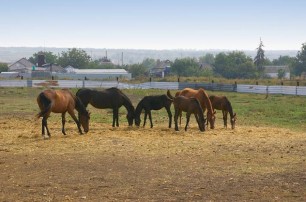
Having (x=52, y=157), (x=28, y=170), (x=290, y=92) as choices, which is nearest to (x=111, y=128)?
(x=52, y=157)

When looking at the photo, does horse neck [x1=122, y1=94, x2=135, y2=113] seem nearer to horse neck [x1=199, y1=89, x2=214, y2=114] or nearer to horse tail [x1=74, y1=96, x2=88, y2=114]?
horse tail [x1=74, y1=96, x2=88, y2=114]

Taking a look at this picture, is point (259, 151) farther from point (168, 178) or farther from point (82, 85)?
point (82, 85)

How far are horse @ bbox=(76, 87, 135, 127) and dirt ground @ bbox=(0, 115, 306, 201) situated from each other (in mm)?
2173

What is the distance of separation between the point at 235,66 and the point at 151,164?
106 metres

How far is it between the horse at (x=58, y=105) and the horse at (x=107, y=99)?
1.91 m

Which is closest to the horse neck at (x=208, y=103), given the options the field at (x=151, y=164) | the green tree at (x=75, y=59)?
the field at (x=151, y=164)

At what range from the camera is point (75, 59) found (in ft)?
462

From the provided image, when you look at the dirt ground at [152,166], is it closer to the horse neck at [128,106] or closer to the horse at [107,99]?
the horse at [107,99]

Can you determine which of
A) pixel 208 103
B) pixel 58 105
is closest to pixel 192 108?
pixel 208 103

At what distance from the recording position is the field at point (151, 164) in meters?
8.91

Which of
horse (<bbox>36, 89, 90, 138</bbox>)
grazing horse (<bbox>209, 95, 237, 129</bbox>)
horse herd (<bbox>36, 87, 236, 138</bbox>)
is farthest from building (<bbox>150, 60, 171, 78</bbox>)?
horse (<bbox>36, 89, 90, 138</bbox>)

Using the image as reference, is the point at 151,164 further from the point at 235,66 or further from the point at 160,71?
the point at 160,71

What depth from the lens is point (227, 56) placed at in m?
122

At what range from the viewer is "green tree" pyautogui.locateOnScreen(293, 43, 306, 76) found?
12519 centimetres
